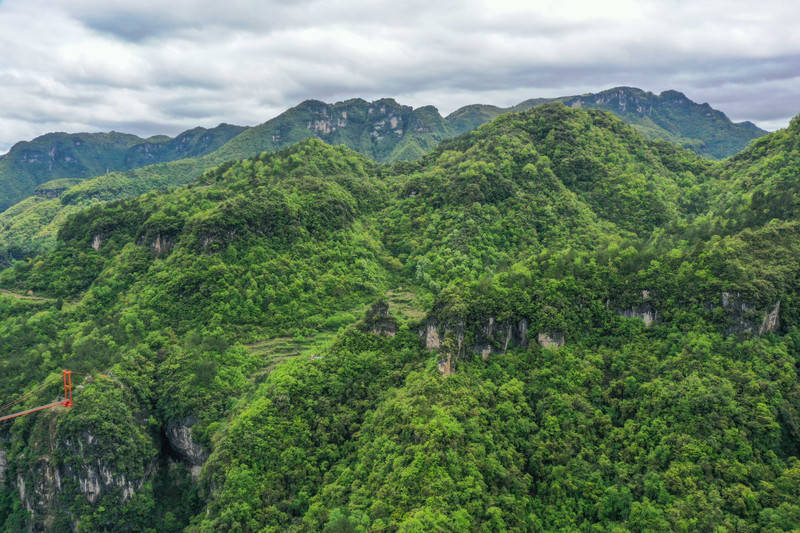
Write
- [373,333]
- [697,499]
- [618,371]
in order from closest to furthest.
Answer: [697,499], [618,371], [373,333]

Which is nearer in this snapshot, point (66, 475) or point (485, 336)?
point (66, 475)

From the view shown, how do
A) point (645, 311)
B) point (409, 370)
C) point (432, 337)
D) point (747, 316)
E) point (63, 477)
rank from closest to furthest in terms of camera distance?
point (747, 316), point (63, 477), point (645, 311), point (409, 370), point (432, 337)

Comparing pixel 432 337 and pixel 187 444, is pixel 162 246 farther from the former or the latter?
pixel 432 337

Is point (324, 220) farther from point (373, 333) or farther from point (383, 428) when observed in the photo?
point (383, 428)

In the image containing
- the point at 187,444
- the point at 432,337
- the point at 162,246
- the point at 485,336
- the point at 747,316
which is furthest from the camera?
the point at 162,246

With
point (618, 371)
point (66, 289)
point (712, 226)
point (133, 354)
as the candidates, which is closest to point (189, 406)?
point (133, 354)

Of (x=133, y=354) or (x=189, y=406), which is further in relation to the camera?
(x=133, y=354)

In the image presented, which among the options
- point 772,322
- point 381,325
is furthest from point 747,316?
point 381,325
